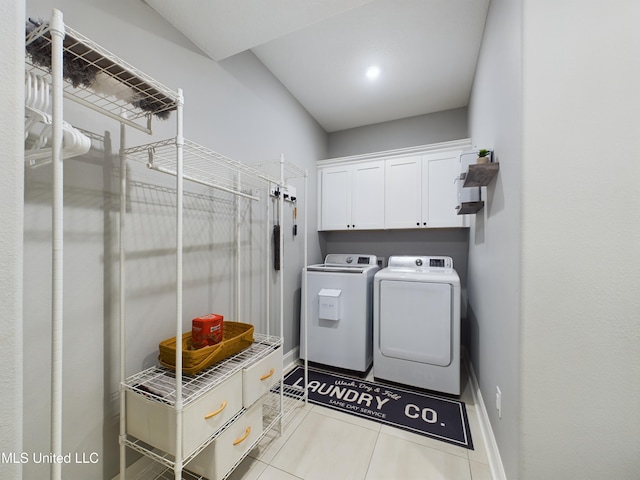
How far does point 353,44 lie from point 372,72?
38cm

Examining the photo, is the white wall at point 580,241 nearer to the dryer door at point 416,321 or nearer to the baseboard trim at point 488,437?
the baseboard trim at point 488,437

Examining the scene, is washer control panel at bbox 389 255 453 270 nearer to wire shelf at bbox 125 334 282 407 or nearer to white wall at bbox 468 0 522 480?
white wall at bbox 468 0 522 480

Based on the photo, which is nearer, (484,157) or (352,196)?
(484,157)

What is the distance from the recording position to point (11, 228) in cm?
53

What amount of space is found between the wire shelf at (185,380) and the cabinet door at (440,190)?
2.15 meters

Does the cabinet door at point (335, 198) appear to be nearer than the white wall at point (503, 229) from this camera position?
No

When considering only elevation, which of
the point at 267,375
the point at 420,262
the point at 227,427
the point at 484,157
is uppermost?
the point at 484,157

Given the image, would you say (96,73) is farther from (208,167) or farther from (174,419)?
(174,419)

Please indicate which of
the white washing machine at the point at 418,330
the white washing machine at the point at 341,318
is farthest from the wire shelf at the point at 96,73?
the white washing machine at the point at 418,330

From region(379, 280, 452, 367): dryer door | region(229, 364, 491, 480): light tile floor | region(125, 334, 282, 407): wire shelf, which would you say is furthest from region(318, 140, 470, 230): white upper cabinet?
region(125, 334, 282, 407): wire shelf

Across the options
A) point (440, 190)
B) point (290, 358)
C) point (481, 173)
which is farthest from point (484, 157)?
point (290, 358)

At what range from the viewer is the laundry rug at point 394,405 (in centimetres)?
164

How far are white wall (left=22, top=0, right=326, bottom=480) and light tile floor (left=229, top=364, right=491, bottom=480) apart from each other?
758mm

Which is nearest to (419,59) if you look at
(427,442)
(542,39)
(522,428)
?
(542,39)
